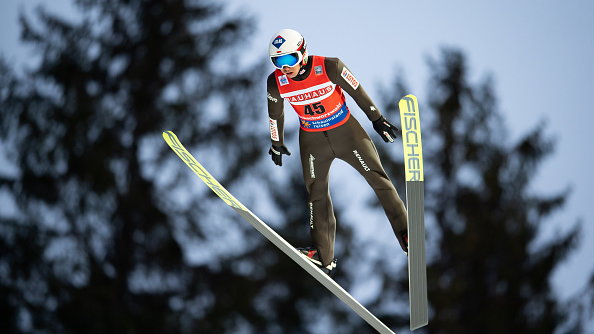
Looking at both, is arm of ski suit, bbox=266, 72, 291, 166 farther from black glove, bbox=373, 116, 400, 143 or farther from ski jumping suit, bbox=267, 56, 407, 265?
black glove, bbox=373, 116, 400, 143

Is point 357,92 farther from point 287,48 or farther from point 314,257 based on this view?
point 314,257

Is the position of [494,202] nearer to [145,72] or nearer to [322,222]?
[145,72]

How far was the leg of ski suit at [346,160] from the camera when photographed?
574 cm

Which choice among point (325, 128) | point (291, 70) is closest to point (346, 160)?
point (325, 128)

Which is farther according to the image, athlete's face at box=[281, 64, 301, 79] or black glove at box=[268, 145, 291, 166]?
black glove at box=[268, 145, 291, 166]

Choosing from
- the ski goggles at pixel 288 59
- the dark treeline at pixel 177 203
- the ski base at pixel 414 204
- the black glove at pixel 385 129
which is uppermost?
the ski goggles at pixel 288 59

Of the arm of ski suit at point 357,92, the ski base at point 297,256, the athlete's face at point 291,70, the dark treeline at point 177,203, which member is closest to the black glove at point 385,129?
the arm of ski suit at point 357,92

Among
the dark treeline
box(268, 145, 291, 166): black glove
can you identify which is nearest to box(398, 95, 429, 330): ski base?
box(268, 145, 291, 166): black glove

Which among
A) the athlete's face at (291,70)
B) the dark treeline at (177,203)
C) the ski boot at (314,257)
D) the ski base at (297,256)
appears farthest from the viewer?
the dark treeline at (177,203)

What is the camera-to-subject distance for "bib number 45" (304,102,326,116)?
18.6 ft

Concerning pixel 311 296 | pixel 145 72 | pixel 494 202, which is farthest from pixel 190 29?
pixel 494 202

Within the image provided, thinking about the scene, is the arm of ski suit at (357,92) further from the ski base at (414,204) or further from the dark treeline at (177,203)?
the dark treeline at (177,203)

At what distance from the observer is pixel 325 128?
5.74m

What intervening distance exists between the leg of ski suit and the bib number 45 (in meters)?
0.15
